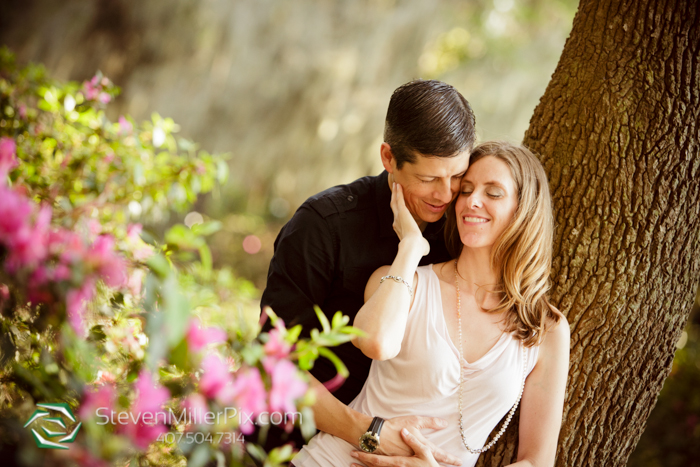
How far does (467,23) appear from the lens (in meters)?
7.92

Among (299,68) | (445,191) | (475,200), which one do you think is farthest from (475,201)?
(299,68)

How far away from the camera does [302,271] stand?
67.9 inches

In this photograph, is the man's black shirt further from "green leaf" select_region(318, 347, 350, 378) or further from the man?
"green leaf" select_region(318, 347, 350, 378)

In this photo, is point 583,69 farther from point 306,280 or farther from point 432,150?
point 306,280

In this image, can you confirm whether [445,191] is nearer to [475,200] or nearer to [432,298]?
[475,200]

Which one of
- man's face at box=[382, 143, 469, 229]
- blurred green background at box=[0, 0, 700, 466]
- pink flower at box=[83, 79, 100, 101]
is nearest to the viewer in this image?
man's face at box=[382, 143, 469, 229]

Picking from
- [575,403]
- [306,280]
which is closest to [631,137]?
[575,403]

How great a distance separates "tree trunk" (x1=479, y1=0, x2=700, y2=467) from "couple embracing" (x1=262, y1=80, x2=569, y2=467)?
192 mm

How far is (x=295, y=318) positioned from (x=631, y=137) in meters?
1.47

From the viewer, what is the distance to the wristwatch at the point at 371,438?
155 cm

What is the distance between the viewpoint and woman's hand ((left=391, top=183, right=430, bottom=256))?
66.4 inches

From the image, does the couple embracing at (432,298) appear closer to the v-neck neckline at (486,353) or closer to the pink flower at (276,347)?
the v-neck neckline at (486,353)

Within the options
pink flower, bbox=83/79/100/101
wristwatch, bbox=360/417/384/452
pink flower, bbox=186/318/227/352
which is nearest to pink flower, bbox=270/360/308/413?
pink flower, bbox=186/318/227/352

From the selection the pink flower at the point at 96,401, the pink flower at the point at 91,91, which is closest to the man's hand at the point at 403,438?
the pink flower at the point at 96,401
